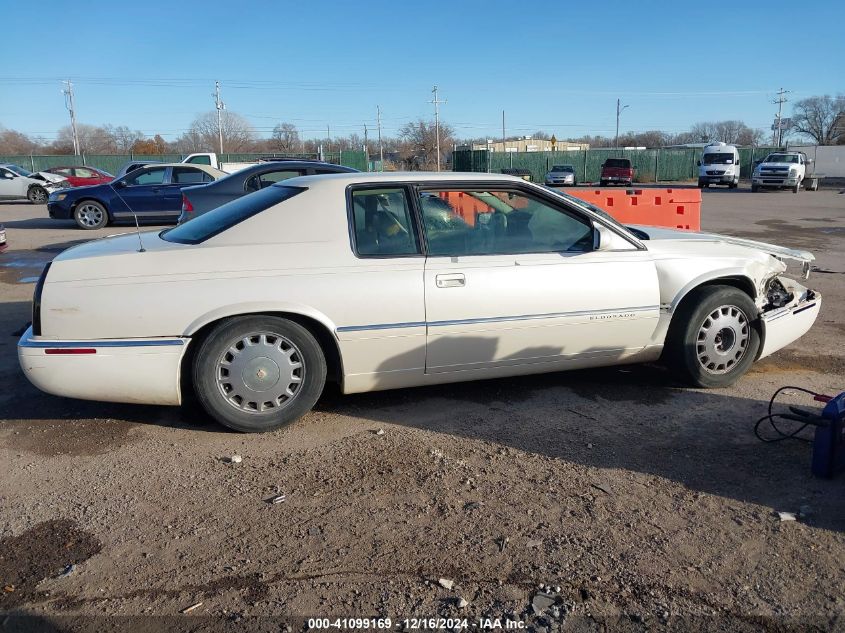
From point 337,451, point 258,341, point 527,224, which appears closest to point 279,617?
point 337,451

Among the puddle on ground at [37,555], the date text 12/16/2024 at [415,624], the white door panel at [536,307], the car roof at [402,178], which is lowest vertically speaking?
the date text 12/16/2024 at [415,624]

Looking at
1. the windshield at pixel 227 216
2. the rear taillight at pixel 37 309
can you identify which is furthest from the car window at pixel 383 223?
the rear taillight at pixel 37 309

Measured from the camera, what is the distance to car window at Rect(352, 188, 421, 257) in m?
4.30

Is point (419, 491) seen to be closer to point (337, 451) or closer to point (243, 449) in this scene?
point (337, 451)

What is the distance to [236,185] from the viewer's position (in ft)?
33.0

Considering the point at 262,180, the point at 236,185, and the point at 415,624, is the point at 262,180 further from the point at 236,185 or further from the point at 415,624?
the point at 415,624

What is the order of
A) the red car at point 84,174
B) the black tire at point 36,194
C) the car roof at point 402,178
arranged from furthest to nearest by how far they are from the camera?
the red car at point 84,174 → the black tire at point 36,194 → the car roof at point 402,178

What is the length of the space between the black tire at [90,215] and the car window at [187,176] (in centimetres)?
169

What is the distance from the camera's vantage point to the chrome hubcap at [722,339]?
15.9 ft

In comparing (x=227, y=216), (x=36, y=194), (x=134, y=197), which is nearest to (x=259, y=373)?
(x=227, y=216)

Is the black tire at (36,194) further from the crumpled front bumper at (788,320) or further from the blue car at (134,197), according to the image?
the crumpled front bumper at (788,320)

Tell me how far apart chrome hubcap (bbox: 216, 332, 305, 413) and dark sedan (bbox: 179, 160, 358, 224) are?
564 cm

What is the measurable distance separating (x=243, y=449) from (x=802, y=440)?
129 inches

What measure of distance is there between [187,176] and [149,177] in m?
0.85
